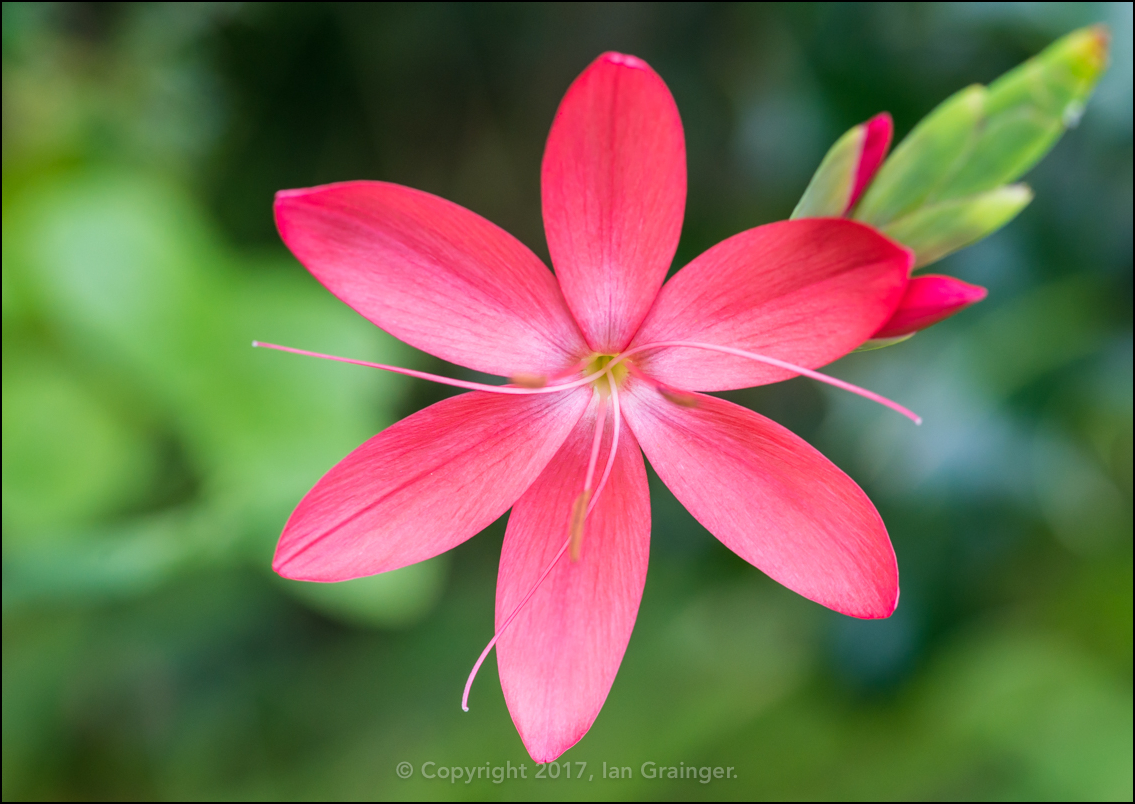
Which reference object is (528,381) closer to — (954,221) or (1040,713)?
(954,221)

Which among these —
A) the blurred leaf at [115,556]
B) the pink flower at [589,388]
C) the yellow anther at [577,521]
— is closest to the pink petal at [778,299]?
the pink flower at [589,388]

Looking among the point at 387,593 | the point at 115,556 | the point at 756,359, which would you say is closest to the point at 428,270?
the point at 756,359

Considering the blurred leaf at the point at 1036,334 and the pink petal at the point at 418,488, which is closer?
the pink petal at the point at 418,488

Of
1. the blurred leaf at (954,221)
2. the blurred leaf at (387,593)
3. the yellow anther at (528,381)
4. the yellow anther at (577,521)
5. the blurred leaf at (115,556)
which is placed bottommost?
the blurred leaf at (387,593)

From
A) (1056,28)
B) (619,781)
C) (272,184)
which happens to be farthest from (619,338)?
(272,184)

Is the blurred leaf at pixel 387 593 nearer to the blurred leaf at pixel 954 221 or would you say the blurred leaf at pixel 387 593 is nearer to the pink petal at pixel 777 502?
the pink petal at pixel 777 502

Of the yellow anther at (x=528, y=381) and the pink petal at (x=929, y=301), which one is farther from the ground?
the pink petal at (x=929, y=301)

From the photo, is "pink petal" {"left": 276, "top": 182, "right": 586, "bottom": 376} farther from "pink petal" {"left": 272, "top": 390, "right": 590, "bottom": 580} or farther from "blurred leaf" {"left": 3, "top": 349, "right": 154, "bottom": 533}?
"blurred leaf" {"left": 3, "top": 349, "right": 154, "bottom": 533}
